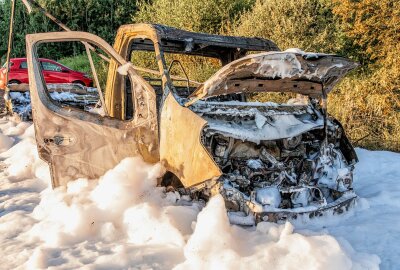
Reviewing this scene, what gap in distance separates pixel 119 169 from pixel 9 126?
6230 mm

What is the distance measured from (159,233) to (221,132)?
0.95 metres

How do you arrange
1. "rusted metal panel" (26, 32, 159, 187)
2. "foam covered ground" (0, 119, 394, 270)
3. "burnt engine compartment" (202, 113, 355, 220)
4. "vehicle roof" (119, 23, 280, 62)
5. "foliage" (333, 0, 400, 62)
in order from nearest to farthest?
1. "foam covered ground" (0, 119, 394, 270)
2. "burnt engine compartment" (202, 113, 355, 220)
3. "rusted metal panel" (26, 32, 159, 187)
4. "vehicle roof" (119, 23, 280, 62)
5. "foliage" (333, 0, 400, 62)

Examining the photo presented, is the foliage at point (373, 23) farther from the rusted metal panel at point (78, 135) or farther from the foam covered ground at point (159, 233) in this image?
the rusted metal panel at point (78, 135)

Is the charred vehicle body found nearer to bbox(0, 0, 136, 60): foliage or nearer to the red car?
the red car

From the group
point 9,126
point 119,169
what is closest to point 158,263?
point 119,169

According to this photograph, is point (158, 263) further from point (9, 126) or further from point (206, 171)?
point (9, 126)

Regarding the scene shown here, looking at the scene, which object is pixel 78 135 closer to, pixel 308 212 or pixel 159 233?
pixel 159 233

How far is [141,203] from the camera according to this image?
11.5 ft

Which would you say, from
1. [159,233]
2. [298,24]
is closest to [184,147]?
[159,233]

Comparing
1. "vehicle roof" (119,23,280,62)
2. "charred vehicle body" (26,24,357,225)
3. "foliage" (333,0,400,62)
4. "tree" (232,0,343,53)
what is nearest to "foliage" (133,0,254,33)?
"tree" (232,0,343,53)

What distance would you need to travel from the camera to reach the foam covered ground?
9.07ft

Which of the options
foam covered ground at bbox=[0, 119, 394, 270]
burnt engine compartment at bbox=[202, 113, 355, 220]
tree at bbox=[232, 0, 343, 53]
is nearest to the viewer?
foam covered ground at bbox=[0, 119, 394, 270]

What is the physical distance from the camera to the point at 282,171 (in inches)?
143

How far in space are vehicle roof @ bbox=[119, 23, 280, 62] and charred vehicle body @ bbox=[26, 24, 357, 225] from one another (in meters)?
0.02
